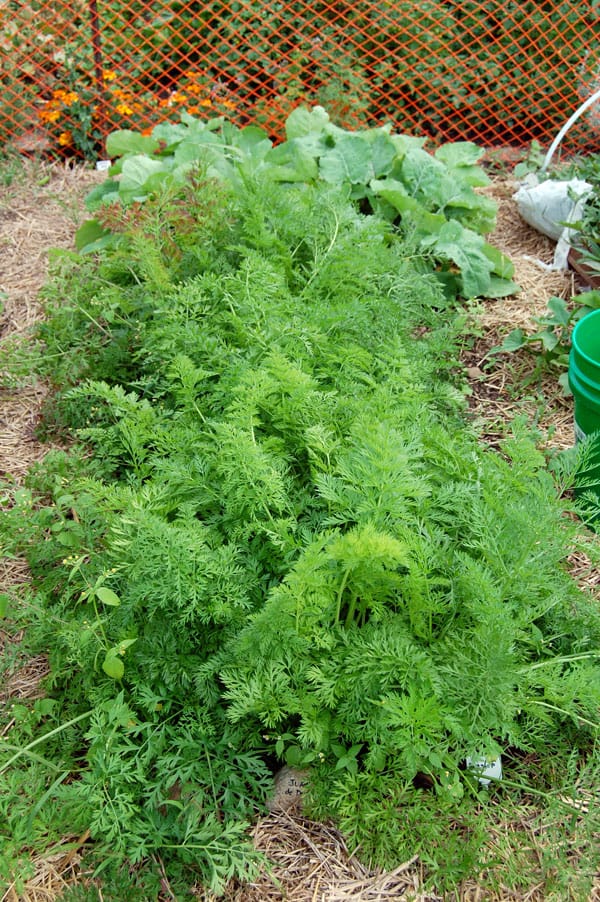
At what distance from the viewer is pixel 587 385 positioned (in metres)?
2.64

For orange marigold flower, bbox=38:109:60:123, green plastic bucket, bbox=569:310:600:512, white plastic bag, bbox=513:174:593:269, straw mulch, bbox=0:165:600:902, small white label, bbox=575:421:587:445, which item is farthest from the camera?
orange marigold flower, bbox=38:109:60:123

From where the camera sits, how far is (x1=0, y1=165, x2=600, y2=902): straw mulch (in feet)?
6.22

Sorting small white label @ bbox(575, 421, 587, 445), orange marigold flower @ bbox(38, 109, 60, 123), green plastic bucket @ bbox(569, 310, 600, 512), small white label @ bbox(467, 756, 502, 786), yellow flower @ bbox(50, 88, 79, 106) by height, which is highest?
yellow flower @ bbox(50, 88, 79, 106)

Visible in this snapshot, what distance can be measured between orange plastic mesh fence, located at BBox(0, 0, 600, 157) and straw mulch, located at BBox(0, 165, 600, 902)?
2.07 feet

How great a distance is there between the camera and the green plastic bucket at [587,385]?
2.62 metres

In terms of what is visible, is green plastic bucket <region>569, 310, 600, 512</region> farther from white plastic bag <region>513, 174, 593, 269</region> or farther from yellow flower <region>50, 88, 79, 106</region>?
yellow flower <region>50, 88, 79, 106</region>

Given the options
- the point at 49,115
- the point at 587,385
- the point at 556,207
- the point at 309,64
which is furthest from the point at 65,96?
the point at 587,385

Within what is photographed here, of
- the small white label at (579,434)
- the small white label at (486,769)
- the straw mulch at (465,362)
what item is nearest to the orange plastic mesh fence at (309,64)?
the straw mulch at (465,362)

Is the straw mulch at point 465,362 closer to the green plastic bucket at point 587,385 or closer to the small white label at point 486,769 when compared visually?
the green plastic bucket at point 587,385

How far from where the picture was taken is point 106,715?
6.48 feet

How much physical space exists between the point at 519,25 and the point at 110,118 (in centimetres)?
263

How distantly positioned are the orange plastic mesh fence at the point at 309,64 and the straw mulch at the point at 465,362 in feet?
2.07

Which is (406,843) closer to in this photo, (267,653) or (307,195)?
(267,653)

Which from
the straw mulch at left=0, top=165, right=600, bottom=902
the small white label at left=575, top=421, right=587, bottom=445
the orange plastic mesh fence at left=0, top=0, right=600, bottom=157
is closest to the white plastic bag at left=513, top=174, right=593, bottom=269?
the straw mulch at left=0, top=165, right=600, bottom=902
